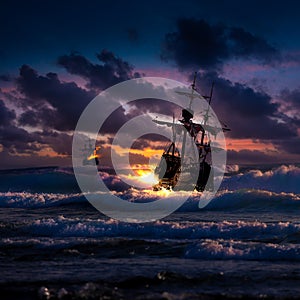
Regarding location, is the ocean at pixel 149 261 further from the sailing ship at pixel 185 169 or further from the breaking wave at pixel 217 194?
the sailing ship at pixel 185 169

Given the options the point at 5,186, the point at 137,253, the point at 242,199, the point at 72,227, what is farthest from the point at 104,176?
the point at 137,253

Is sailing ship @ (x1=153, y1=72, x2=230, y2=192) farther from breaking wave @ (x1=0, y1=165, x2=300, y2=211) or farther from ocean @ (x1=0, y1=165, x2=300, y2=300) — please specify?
ocean @ (x1=0, y1=165, x2=300, y2=300)

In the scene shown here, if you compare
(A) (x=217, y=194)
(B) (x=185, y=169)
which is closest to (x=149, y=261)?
(A) (x=217, y=194)

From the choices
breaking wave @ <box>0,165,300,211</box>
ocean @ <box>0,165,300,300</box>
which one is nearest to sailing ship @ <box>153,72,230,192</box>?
breaking wave @ <box>0,165,300,211</box>

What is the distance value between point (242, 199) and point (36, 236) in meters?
24.2

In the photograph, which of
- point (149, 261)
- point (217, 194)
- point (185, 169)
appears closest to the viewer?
point (149, 261)

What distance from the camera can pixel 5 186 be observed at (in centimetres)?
9994

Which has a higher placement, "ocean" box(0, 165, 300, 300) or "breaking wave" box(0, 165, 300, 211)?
"breaking wave" box(0, 165, 300, 211)

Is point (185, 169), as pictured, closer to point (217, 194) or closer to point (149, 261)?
point (217, 194)

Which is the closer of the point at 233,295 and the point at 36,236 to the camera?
the point at 233,295

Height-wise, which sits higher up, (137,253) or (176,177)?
(176,177)

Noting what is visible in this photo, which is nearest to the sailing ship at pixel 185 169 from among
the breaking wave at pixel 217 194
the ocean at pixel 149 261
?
the breaking wave at pixel 217 194

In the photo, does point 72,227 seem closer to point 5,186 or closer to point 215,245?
point 215,245

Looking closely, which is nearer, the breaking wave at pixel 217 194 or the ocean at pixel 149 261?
the ocean at pixel 149 261
